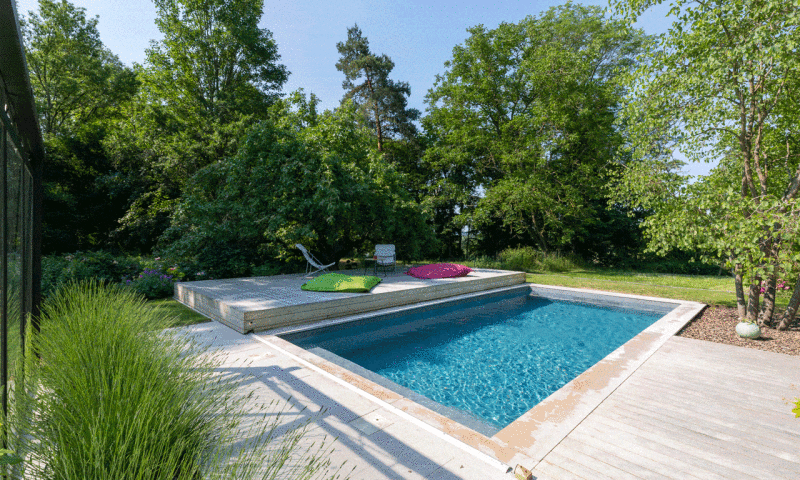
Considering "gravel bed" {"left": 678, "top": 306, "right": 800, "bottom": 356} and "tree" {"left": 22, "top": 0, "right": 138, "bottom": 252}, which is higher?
"tree" {"left": 22, "top": 0, "right": 138, "bottom": 252}

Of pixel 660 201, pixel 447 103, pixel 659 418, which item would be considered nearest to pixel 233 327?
pixel 659 418

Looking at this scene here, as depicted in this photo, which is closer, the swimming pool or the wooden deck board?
the wooden deck board

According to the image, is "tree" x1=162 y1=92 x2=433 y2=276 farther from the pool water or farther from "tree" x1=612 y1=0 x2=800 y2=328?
"tree" x1=612 y1=0 x2=800 y2=328

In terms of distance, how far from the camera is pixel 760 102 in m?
5.18

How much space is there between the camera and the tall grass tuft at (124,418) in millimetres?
1305

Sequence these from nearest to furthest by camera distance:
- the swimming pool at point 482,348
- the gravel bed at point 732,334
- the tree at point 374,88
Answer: the swimming pool at point 482,348 < the gravel bed at point 732,334 < the tree at point 374,88

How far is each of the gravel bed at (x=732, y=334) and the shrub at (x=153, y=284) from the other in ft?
31.2

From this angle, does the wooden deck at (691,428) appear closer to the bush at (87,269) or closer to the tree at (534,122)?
the bush at (87,269)

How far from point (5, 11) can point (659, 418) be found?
4601 mm

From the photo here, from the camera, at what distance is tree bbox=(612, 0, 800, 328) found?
14.5 ft

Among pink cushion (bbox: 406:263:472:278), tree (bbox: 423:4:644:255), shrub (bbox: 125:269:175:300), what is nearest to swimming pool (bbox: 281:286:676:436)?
pink cushion (bbox: 406:263:472:278)

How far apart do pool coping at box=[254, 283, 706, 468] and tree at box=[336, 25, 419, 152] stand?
50.6 ft

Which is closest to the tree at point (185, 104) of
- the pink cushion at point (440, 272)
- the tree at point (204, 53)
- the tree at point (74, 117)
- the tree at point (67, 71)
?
the tree at point (204, 53)

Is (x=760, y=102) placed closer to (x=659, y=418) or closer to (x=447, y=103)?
(x=659, y=418)
